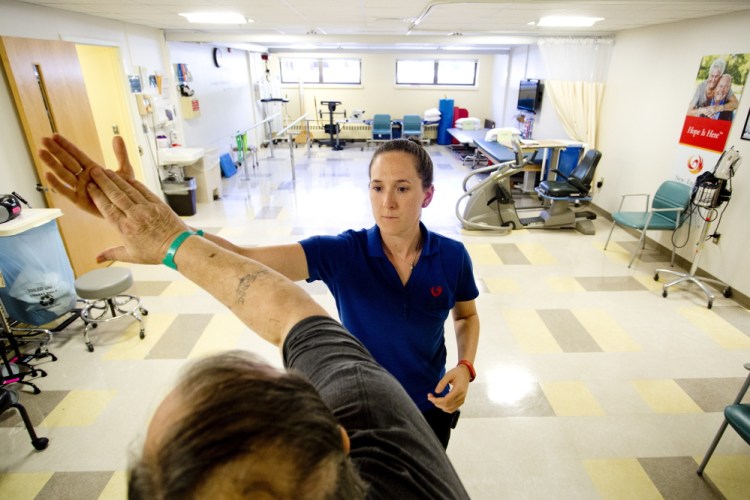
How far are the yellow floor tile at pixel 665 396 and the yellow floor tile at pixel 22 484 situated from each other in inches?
143

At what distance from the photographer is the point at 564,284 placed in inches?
161

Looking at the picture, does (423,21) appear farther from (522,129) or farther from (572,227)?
(522,129)

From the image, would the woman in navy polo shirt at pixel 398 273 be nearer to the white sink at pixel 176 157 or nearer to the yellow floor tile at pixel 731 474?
the yellow floor tile at pixel 731 474

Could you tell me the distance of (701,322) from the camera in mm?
→ 3434

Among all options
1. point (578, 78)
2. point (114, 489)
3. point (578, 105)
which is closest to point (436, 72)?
point (578, 78)

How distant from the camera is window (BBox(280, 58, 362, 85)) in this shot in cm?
1101

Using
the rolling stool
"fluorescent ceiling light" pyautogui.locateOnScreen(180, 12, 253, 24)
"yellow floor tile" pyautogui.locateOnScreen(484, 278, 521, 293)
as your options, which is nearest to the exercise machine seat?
"yellow floor tile" pyautogui.locateOnScreen(484, 278, 521, 293)

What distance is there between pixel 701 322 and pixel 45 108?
6.18 meters

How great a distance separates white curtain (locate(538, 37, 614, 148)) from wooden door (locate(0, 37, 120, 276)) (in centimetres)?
615

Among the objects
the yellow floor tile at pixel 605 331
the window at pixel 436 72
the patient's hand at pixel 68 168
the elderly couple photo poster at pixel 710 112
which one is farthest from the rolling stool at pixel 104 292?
the window at pixel 436 72

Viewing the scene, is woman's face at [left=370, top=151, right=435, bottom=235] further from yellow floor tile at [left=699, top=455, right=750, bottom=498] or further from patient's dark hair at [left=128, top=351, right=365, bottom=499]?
yellow floor tile at [left=699, top=455, right=750, bottom=498]

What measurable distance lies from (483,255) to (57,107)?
4654 millimetres

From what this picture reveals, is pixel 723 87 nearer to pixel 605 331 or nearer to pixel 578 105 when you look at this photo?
pixel 578 105

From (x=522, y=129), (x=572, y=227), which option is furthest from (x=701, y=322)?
(x=522, y=129)
